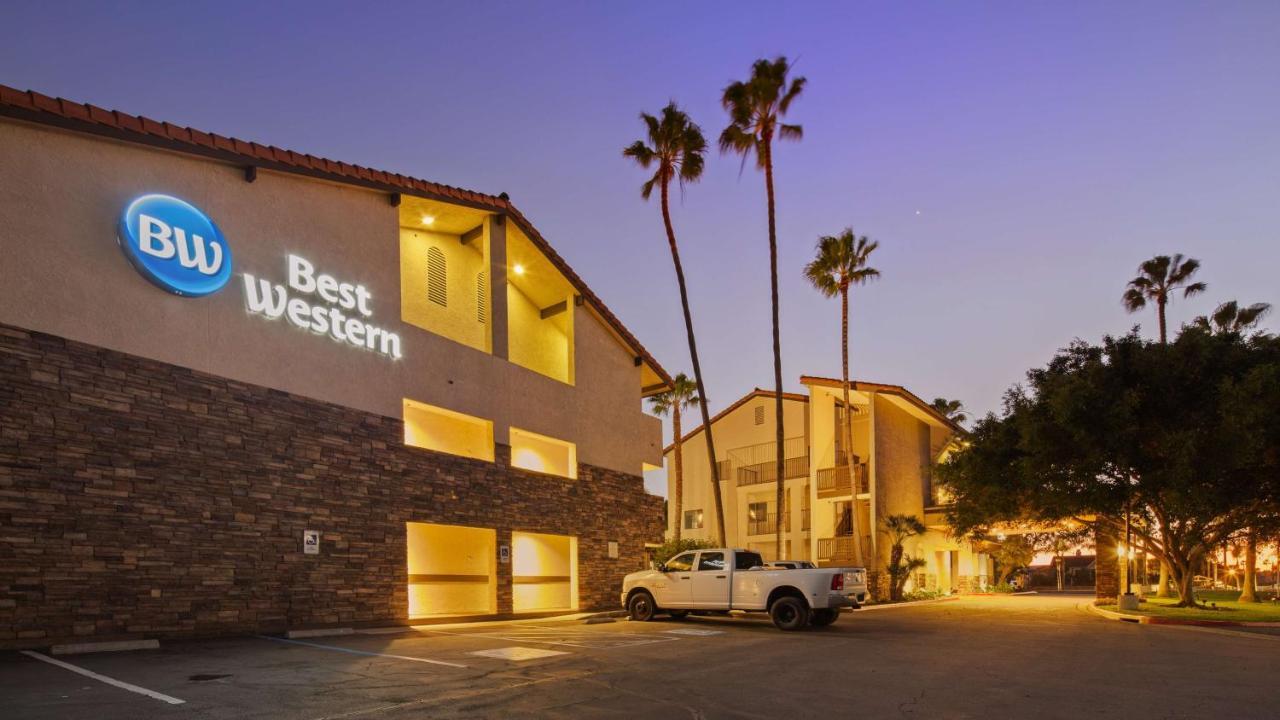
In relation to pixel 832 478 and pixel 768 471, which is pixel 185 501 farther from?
pixel 768 471

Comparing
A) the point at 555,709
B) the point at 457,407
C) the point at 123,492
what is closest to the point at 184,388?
the point at 123,492

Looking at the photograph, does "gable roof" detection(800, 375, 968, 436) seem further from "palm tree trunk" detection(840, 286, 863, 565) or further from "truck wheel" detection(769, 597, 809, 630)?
"truck wheel" detection(769, 597, 809, 630)

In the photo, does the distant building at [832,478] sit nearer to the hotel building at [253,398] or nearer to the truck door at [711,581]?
the truck door at [711,581]

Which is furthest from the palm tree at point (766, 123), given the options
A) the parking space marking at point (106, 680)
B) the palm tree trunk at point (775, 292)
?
the parking space marking at point (106, 680)

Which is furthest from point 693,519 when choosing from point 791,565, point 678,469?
point 791,565

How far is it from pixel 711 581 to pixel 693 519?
25618 millimetres

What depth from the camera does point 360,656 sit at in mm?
12266

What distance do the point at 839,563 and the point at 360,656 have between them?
2826 centimetres

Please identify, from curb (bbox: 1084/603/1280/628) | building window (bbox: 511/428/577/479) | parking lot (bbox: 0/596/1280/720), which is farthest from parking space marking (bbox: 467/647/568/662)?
curb (bbox: 1084/603/1280/628)

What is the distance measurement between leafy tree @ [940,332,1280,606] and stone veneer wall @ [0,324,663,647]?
15466 mm

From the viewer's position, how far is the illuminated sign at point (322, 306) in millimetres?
15680

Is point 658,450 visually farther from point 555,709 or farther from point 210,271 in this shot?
point 555,709

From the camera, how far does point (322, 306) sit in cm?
1697

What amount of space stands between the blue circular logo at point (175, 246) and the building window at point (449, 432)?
21.1 ft
